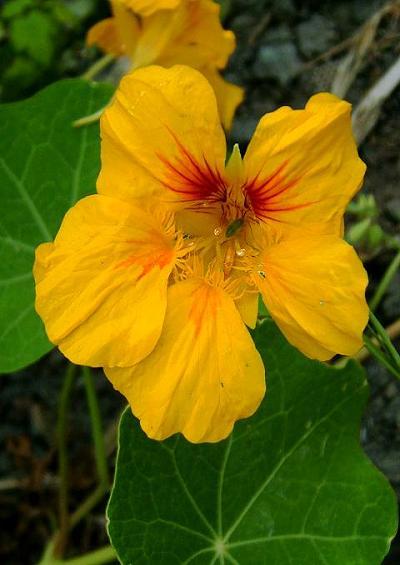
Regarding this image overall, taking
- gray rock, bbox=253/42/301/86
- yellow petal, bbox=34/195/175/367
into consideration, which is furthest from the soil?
yellow petal, bbox=34/195/175/367

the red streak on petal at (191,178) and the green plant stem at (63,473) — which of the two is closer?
the red streak on petal at (191,178)

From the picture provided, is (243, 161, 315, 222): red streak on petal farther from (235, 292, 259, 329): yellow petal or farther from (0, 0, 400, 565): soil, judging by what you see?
(0, 0, 400, 565): soil

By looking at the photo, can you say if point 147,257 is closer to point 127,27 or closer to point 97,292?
point 97,292

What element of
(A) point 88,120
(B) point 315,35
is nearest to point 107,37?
(A) point 88,120

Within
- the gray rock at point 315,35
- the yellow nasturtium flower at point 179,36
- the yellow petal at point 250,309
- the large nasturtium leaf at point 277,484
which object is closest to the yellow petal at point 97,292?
the yellow petal at point 250,309

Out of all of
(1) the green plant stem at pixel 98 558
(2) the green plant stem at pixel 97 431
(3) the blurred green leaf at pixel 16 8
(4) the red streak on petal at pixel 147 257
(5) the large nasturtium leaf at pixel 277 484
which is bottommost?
(1) the green plant stem at pixel 98 558

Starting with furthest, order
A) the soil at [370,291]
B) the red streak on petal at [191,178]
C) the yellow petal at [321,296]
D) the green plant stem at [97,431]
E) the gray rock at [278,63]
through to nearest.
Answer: the gray rock at [278,63]
the soil at [370,291]
the green plant stem at [97,431]
the red streak on petal at [191,178]
the yellow petal at [321,296]

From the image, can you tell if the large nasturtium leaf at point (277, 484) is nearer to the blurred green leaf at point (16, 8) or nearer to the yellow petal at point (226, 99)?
the yellow petal at point (226, 99)
